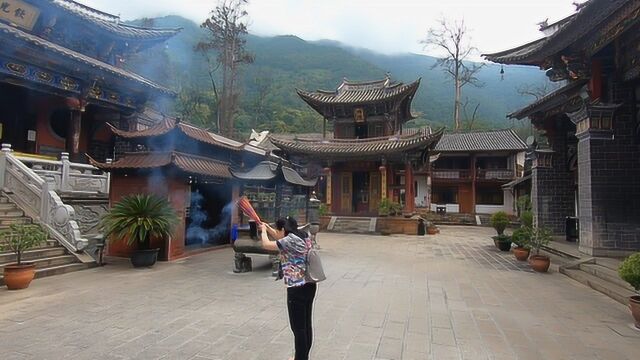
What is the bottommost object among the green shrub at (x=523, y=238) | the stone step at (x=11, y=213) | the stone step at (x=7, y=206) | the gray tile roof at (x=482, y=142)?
the green shrub at (x=523, y=238)

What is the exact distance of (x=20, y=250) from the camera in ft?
19.1

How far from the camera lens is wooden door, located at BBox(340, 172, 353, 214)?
20.8 metres

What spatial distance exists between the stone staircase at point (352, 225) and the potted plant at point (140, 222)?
1127cm

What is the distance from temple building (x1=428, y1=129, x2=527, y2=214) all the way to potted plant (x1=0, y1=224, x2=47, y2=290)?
25469mm

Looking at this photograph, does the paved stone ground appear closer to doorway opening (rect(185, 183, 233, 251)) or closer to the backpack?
the backpack

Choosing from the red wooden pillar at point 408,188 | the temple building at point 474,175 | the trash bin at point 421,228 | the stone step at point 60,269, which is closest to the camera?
the stone step at point 60,269

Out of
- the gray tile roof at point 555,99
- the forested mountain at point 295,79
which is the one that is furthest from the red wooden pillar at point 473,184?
the gray tile roof at point 555,99

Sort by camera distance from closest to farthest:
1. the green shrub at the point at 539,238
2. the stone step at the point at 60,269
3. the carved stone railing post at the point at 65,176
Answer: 1. the stone step at the point at 60,269
2. the green shrub at the point at 539,238
3. the carved stone railing post at the point at 65,176

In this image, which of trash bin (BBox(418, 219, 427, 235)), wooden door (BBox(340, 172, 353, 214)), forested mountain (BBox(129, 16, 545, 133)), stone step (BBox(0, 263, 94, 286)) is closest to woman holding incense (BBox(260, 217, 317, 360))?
stone step (BBox(0, 263, 94, 286))

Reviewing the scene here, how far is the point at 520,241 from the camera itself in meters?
9.27

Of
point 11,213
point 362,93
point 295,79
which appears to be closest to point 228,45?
point 362,93

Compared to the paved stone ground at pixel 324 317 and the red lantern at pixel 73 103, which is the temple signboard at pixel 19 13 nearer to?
the red lantern at pixel 73 103

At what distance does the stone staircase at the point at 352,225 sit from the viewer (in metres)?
17.8

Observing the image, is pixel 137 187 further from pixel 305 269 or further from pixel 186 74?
pixel 186 74
